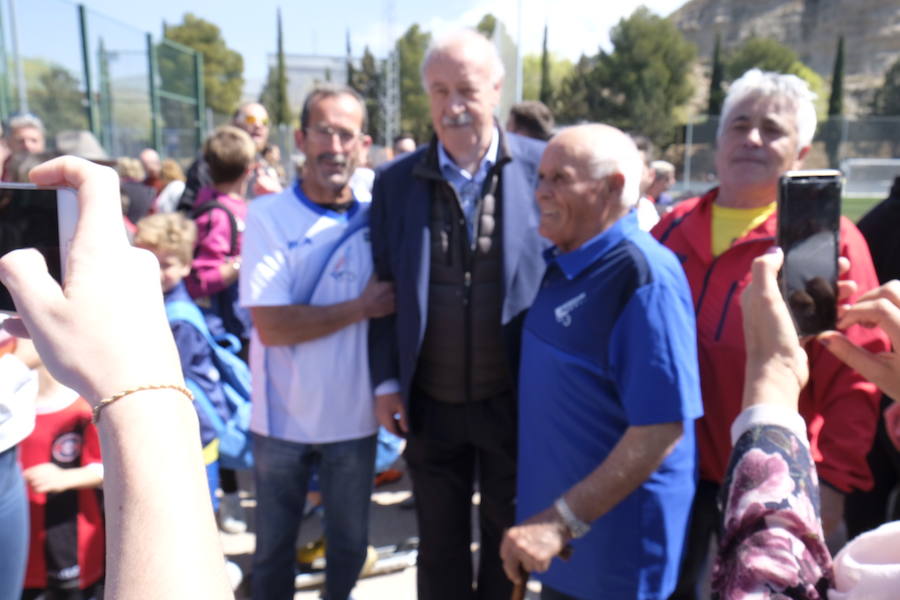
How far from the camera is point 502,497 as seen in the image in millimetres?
2572

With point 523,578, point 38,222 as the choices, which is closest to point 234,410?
point 523,578

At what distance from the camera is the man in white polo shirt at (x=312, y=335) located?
2.56 meters

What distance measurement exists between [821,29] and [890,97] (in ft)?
140

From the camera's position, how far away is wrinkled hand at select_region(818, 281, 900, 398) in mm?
1271

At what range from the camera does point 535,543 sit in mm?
1849

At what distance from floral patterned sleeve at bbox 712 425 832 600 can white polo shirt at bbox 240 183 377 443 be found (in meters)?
1.75

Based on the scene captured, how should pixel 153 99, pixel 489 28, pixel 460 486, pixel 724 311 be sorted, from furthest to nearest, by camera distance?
pixel 489 28, pixel 153 99, pixel 460 486, pixel 724 311

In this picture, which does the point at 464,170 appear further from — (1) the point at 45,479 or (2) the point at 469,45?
(1) the point at 45,479

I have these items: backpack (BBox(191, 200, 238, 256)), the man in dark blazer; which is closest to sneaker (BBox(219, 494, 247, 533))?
backpack (BBox(191, 200, 238, 256))

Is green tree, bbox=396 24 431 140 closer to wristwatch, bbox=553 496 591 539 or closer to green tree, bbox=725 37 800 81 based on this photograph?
green tree, bbox=725 37 800 81

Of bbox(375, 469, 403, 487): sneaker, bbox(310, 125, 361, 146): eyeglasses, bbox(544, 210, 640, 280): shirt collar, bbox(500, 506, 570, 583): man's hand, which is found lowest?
bbox(375, 469, 403, 487): sneaker

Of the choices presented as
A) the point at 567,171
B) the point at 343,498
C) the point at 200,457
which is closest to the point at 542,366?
the point at 567,171

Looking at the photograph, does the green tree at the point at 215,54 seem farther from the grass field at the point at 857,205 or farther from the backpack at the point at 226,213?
the backpack at the point at 226,213

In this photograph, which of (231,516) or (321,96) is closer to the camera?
(321,96)
